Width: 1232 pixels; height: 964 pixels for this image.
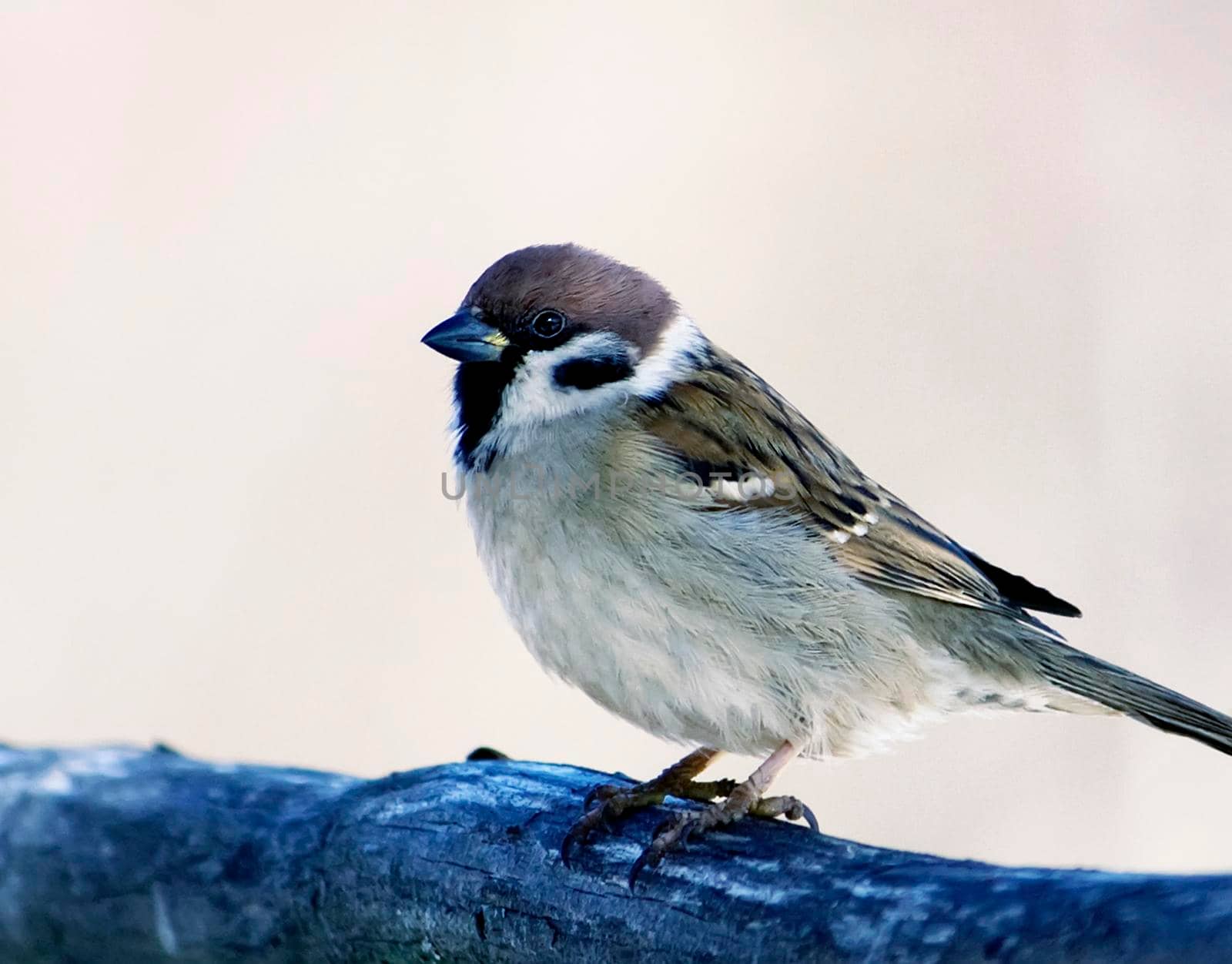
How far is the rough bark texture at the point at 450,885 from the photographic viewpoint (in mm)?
1372

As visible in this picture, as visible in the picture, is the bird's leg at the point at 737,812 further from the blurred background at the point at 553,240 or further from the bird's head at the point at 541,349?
the blurred background at the point at 553,240

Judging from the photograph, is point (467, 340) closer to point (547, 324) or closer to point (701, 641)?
point (547, 324)

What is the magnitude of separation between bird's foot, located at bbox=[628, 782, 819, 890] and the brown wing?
0.39 metres

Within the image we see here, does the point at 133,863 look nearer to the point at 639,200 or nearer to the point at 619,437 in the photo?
the point at 619,437

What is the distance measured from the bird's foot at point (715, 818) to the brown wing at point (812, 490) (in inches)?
15.2

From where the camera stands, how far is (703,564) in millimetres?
2107

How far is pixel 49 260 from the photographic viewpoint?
4.09 meters

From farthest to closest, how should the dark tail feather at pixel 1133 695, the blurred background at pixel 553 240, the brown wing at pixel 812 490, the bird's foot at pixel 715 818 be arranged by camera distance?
the blurred background at pixel 553 240, the brown wing at pixel 812 490, the dark tail feather at pixel 1133 695, the bird's foot at pixel 715 818

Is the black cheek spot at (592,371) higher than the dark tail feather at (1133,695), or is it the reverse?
the black cheek spot at (592,371)

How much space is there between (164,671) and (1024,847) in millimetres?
2062

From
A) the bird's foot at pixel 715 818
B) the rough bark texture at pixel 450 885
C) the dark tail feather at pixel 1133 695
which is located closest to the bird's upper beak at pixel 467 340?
the rough bark texture at pixel 450 885

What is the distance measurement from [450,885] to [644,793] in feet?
0.97

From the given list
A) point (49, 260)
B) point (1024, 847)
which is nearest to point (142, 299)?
point (49, 260)

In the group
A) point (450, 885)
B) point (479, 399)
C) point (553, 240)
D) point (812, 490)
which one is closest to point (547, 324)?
point (479, 399)
